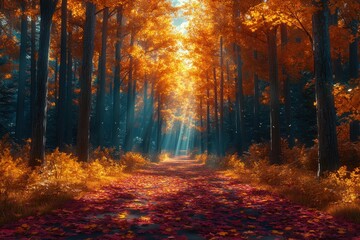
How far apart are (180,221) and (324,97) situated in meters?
5.84

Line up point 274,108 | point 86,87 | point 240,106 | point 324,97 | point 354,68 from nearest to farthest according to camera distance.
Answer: point 324,97, point 86,87, point 274,108, point 354,68, point 240,106

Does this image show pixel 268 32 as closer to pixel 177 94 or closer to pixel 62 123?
pixel 62 123

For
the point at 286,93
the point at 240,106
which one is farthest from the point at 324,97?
the point at 240,106

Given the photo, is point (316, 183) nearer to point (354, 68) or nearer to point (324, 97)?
point (324, 97)

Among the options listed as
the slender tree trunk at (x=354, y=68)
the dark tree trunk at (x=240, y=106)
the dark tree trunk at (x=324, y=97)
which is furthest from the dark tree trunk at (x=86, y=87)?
the slender tree trunk at (x=354, y=68)

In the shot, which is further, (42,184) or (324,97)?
(324,97)

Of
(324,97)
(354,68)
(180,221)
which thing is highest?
(354,68)

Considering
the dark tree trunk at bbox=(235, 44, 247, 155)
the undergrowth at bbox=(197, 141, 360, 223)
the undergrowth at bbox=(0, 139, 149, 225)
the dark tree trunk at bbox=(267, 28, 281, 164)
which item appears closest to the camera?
the undergrowth at bbox=(0, 139, 149, 225)

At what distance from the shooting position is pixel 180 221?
623cm

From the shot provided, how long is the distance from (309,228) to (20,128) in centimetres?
1719

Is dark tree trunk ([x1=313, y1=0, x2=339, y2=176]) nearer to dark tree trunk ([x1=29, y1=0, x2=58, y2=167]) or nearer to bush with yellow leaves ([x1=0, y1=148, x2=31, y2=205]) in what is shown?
dark tree trunk ([x1=29, y1=0, x2=58, y2=167])

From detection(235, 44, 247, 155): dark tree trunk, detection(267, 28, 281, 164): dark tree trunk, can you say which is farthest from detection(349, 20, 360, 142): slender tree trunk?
detection(235, 44, 247, 155): dark tree trunk

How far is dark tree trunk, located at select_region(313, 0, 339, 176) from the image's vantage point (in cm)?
966

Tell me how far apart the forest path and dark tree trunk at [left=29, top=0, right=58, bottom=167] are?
2.09 metres
